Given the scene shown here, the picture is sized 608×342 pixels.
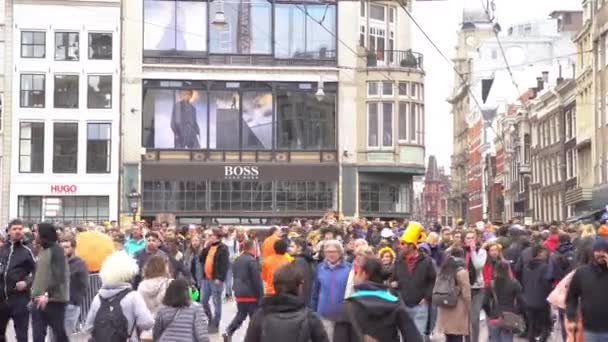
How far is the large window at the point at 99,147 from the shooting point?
181 feet

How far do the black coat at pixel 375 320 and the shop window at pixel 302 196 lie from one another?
46473 millimetres

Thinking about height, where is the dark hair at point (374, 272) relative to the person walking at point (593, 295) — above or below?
above

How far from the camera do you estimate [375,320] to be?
8.60 meters

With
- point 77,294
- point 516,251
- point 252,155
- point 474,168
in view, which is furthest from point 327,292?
point 474,168

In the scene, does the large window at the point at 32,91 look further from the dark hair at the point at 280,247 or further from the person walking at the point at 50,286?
the person walking at the point at 50,286

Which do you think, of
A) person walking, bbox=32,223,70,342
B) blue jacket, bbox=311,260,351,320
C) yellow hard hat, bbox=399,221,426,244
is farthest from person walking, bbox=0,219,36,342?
yellow hard hat, bbox=399,221,426,244

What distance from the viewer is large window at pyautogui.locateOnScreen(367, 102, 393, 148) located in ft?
183

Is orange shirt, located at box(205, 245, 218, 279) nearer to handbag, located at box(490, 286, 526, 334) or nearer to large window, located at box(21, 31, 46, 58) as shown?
A: handbag, located at box(490, 286, 526, 334)

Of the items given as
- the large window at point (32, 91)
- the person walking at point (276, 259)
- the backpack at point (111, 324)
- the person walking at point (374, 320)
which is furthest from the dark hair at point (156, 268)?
the large window at point (32, 91)

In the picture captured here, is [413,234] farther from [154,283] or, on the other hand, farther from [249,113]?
[249,113]

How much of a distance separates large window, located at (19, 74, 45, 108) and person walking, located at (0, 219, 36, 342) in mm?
41408

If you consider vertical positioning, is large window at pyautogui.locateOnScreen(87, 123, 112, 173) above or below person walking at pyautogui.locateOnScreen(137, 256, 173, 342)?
above

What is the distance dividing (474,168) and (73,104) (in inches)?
2824

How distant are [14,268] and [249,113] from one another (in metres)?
41.2
